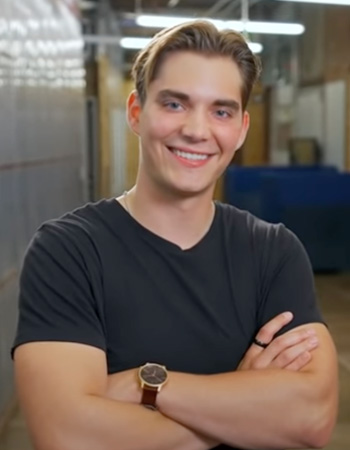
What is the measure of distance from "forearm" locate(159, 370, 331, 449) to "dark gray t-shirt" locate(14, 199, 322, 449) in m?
0.07

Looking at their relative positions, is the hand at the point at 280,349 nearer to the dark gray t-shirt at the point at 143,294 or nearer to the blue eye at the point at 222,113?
the dark gray t-shirt at the point at 143,294

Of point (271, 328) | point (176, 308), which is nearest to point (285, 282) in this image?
point (271, 328)

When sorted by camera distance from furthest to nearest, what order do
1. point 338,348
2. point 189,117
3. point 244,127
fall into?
point 338,348 → point 244,127 → point 189,117

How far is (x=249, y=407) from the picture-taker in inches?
47.4

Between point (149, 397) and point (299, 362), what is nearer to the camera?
point (149, 397)

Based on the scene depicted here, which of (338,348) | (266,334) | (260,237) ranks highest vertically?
(260,237)

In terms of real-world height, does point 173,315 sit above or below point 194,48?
below

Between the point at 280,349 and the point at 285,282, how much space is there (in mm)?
131

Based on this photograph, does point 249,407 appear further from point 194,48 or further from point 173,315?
point 194,48

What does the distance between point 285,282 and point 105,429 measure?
0.45 m

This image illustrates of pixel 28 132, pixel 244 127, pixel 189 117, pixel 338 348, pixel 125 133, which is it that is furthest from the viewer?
pixel 125 133

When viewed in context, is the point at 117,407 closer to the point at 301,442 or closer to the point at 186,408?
the point at 186,408

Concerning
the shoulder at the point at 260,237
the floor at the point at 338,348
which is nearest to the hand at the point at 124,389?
the shoulder at the point at 260,237

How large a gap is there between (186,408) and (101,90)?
27.2 ft
